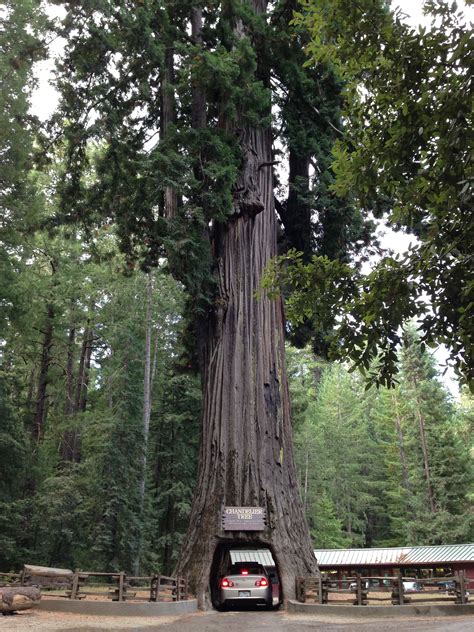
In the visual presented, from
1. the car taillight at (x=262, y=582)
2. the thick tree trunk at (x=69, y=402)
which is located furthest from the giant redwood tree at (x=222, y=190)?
the thick tree trunk at (x=69, y=402)

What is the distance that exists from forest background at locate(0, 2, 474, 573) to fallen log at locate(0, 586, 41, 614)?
8080 mm

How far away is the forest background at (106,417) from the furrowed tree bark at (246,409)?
9.29 ft

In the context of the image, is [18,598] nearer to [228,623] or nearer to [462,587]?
[228,623]

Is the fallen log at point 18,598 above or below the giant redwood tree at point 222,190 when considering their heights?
below

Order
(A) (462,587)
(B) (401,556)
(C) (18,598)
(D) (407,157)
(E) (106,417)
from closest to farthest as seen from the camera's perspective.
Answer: (D) (407,157) → (C) (18,598) → (A) (462,587) → (E) (106,417) → (B) (401,556)

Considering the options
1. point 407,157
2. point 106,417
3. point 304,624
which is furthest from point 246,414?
point 106,417

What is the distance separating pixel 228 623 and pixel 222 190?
25.8 feet

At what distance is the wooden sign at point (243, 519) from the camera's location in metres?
10.8

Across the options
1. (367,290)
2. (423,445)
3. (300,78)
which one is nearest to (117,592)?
(367,290)

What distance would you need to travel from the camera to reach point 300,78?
44.3 ft

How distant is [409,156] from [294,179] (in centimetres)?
1049

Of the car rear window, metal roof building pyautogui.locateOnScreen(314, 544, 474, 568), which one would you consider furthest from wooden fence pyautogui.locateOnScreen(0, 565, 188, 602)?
metal roof building pyautogui.locateOnScreen(314, 544, 474, 568)

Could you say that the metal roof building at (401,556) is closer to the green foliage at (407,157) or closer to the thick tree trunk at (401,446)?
the thick tree trunk at (401,446)

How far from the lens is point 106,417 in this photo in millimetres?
23344
